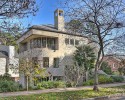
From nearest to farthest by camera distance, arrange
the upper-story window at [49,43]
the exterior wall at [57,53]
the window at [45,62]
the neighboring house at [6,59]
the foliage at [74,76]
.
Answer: the foliage at [74,76]
the exterior wall at [57,53]
the window at [45,62]
the upper-story window at [49,43]
the neighboring house at [6,59]

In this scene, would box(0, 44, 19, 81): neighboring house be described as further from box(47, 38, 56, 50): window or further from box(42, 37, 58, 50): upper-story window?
box(47, 38, 56, 50): window

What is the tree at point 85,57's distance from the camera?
37.7m

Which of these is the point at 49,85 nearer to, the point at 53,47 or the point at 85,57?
the point at 85,57

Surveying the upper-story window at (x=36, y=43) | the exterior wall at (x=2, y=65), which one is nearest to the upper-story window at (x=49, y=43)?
the upper-story window at (x=36, y=43)

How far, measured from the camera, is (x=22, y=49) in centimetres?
4519

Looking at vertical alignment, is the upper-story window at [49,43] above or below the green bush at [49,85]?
above

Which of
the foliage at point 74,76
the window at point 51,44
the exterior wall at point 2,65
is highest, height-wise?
the window at point 51,44

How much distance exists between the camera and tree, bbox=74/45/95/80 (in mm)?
37719

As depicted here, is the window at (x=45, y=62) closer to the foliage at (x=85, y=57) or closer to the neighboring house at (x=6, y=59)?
the foliage at (x=85, y=57)

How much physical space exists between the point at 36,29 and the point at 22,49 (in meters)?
10.0

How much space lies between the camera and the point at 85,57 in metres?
37.6

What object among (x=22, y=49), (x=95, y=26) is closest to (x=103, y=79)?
(x=95, y=26)

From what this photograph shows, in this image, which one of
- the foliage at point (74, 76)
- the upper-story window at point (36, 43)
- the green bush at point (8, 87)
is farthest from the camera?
the upper-story window at point (36, 43)

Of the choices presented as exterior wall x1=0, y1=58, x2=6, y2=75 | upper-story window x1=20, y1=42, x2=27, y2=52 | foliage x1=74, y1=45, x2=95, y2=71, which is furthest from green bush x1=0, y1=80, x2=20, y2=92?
upper-story window x1=20, y1=42, x2=27, y2=52
